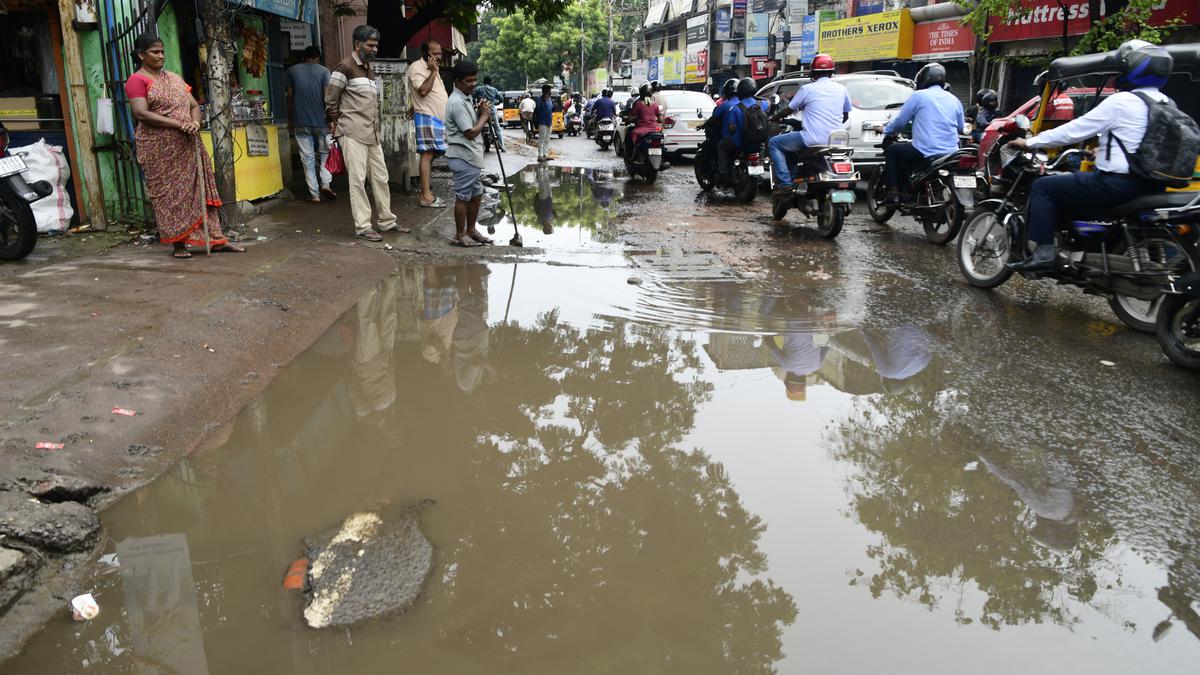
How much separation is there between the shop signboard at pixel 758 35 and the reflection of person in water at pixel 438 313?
39683 millimetres

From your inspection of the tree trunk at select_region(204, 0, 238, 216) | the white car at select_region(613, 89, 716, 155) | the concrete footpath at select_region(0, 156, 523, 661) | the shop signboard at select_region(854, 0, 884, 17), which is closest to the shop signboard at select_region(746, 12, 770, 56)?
the shop signboard at select_region(854, 0, 884, 17)

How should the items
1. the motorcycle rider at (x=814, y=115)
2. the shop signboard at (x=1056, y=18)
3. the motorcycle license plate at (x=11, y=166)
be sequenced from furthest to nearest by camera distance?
the shop signboard at (x=1056, y=18), the motorcycle rider at (x=814, y=115), the motorcycle license plate at (x=11, y=166)

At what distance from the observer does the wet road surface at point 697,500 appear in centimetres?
266

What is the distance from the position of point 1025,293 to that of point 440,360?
15.2ft

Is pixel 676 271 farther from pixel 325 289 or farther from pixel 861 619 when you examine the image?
pixel 861 619

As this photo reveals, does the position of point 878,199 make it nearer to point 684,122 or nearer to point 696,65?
point 684,122

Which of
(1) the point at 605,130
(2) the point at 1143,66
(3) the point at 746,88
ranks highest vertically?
(3) the point at 746,88

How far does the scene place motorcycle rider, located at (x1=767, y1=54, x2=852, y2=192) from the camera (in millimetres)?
9531

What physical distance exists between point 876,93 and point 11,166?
36.2ft

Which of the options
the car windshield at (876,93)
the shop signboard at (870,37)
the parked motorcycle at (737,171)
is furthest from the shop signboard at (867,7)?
the parked motorcycle at (737,171)

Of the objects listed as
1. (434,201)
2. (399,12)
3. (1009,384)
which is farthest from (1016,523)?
(399,12)

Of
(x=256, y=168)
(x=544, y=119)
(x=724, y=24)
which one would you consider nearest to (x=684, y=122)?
(x=544, y=119)

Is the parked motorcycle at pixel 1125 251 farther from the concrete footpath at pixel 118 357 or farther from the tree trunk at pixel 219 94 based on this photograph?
the tree trunk at pixel 219 94

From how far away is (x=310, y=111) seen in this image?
1081cm
